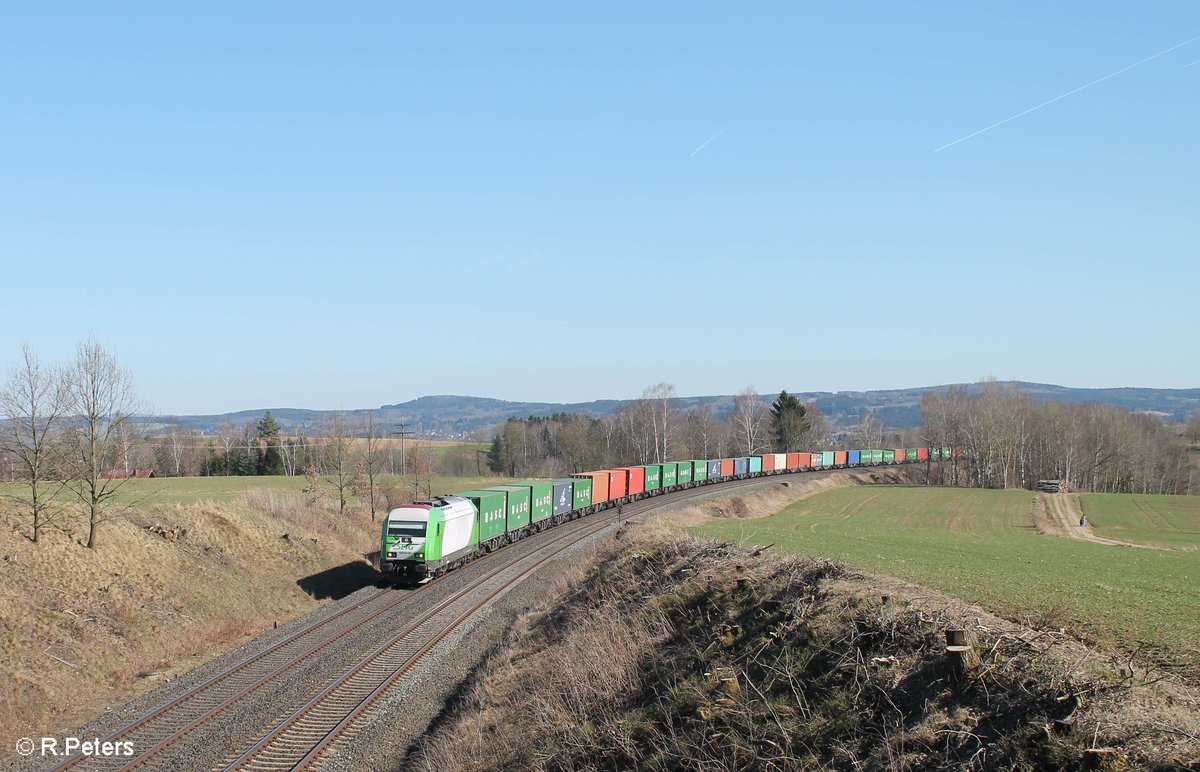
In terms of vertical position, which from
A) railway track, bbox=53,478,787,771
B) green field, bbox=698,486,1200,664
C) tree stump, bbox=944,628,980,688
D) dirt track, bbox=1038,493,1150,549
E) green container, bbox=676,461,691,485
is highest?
tree stump, bbox=944,628,980,688

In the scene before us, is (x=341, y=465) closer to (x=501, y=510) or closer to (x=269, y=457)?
(x=501, y=510)

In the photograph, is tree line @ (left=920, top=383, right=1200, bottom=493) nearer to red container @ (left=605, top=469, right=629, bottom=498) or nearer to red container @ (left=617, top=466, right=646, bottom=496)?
red container @ (left=617, top=466, right=646, bottom=496)

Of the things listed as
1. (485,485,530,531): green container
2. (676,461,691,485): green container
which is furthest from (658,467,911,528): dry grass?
(676,461,691,485): green container

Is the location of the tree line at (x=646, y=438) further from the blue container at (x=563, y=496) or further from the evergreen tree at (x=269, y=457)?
the blue container at (x=563, y=496)

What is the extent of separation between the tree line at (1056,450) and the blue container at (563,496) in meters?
61.1

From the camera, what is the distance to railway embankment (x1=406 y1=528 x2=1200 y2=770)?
742cm

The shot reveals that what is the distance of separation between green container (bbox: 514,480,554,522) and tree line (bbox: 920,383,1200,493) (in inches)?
2526

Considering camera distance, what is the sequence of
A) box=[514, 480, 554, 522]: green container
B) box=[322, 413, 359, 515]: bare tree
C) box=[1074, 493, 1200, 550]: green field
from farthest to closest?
box=[322, 413, 359, 515]: bare tree < box=[514, 480, 554, 522]: green container < box=[1074, 493, 1200, 550]: green field

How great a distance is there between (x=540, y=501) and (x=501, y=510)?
6.80 meters

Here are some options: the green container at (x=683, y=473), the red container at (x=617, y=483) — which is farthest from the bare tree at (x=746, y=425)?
the red container at (x=617, y=483)

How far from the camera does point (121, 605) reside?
23672 mm

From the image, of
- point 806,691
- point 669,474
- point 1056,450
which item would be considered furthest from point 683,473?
point 806,691

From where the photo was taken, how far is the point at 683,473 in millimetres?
72375

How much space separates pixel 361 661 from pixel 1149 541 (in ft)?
129
